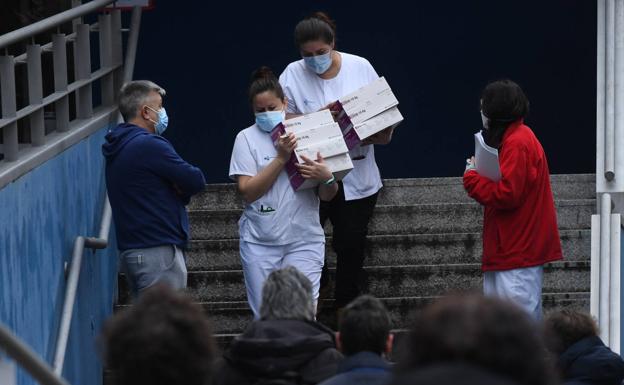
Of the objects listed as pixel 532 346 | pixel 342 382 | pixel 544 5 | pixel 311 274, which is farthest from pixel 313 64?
pixel 532 346

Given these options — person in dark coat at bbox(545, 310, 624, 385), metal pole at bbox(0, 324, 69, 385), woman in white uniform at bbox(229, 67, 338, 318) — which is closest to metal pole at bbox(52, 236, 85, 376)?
woman in white uniform at bbox(229, 67, 338, 318)

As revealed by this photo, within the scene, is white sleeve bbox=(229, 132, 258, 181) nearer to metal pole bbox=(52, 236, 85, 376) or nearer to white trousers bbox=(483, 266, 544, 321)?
metal pole bbox=(52, 236, 85, 376)

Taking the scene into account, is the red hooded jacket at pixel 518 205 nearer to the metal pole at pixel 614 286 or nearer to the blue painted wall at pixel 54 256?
the metal pole at pixel 614 286

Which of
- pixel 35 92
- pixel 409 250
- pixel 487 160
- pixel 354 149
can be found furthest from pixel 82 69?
pixel 487 160

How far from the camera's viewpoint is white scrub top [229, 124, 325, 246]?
654 cm

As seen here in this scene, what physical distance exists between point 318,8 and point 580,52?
6.66 ft

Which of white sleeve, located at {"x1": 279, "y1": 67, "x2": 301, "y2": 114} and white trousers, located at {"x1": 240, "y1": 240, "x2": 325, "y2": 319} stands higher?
white sleeve, located at {"x1": 279, "y1": 67, "x2": 301, "y2": 114}

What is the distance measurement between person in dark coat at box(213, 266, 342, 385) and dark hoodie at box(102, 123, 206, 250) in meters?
1.86

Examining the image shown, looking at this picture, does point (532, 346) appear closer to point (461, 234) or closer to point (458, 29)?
point (461, 234)

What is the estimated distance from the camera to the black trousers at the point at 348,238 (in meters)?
7.11

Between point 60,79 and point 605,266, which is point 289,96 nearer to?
point 60,79

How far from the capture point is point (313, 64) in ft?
22.7

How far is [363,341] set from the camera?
4.14 metres

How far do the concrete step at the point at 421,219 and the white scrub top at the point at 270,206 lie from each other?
1851 mm
